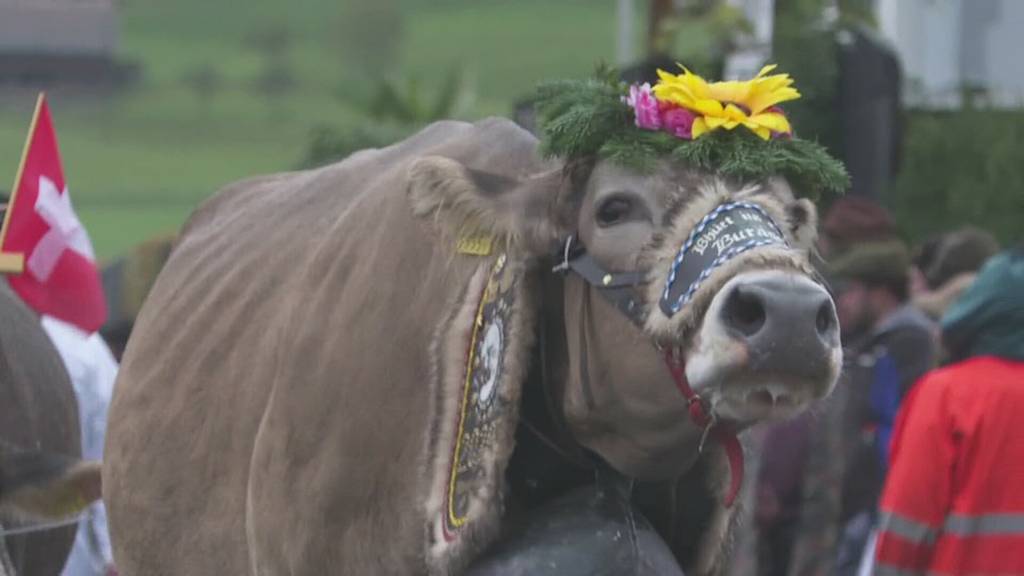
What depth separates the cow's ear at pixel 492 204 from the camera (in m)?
4.77

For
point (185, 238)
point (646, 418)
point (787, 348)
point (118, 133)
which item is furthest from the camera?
point (118, 133)

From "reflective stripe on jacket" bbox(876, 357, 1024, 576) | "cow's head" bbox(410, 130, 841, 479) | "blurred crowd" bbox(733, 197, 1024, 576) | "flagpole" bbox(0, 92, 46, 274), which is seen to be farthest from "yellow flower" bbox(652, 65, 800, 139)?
"flagpole" bbox(0, 92, 46, 274)

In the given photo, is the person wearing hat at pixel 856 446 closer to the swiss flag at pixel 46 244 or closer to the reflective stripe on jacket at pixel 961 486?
the reflective stripe on jacket at pixel 961 486

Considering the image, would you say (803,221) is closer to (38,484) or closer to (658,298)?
(658,298)

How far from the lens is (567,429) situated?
4898 mm

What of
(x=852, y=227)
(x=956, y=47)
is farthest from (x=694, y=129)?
(x=956, y=47)

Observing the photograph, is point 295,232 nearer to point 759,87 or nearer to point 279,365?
point 279,365

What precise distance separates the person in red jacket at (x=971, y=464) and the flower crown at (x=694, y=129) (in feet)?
7.54

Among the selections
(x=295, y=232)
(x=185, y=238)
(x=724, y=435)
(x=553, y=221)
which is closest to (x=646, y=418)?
(x=724, y=435)

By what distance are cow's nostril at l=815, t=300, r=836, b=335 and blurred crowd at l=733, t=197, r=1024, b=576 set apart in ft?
Result: 3.40

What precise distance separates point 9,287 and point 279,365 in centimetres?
190

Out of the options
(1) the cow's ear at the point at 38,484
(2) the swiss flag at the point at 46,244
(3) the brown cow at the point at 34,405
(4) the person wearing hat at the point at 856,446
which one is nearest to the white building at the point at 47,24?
(4) the person wearing hat at the point at 856,446

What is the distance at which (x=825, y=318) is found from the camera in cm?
428

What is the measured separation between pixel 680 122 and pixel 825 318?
576 millimetres
